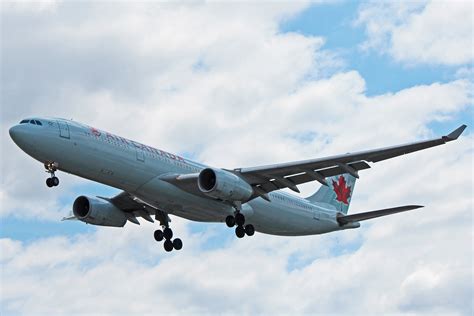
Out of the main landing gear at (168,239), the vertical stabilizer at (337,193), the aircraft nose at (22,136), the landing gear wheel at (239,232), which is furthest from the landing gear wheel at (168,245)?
the aircraft nose at (22,136)

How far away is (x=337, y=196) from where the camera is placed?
5459cm

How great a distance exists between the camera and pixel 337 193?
179 feet

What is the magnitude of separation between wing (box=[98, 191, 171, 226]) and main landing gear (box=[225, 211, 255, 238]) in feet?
16.5

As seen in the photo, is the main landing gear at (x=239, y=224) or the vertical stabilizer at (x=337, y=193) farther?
the vertical stabilizer at (x=337, y=193)

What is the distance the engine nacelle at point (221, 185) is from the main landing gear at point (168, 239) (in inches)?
291

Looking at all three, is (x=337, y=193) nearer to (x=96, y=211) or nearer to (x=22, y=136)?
(x=96, y=211)

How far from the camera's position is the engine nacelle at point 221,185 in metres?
41.2

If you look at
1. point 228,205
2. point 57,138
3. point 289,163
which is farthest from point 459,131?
point 57,138

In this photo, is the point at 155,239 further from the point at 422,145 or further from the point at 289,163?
the point at 422,145

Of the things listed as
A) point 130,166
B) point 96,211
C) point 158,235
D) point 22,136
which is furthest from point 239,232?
point 22,136

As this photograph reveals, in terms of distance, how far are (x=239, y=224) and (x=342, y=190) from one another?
1299cm

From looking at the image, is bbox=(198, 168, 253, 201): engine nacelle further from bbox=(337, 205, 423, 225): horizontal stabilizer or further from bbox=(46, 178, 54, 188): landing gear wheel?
bbox=(337, 205, 423, 225): horizontal stabilizer

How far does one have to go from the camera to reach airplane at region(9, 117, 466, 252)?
38.9 m

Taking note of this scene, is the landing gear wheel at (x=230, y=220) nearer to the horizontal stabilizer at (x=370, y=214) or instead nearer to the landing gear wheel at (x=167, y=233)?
the landing gear wheel at (x=167, y=233)
